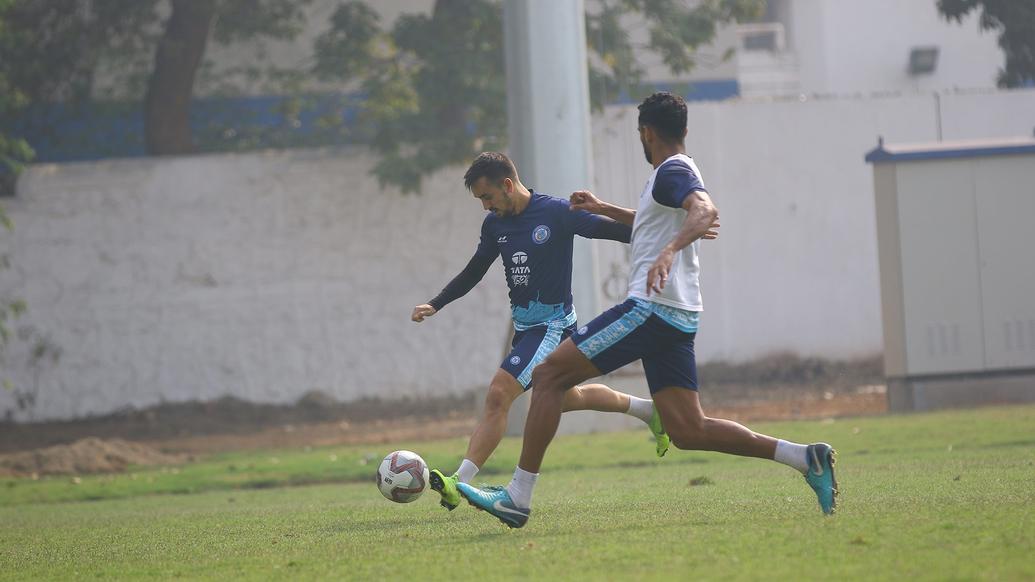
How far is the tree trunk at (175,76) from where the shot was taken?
68.5ft

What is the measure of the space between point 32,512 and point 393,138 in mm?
9553

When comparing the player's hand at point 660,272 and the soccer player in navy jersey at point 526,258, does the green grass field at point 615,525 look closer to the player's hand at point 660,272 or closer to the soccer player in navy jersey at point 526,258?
the soccer player in navy jersey at point 526,258

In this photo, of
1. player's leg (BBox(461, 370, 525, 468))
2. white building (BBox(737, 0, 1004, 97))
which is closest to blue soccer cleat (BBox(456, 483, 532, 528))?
player's leg (BBox(461, 370, 525, 468))

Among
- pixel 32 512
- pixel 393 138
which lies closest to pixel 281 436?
pixel 393 138

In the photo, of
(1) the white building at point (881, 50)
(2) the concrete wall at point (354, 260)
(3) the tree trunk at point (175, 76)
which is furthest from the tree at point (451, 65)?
(1) the white building at point (881, 50)

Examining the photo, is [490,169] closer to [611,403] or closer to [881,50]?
[611,403]

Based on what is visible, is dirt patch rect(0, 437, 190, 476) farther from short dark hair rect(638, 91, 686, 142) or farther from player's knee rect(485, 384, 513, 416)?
short dark hair rect(638, 91, 686, 142)

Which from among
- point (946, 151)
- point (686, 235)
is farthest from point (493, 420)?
point (946, 151)

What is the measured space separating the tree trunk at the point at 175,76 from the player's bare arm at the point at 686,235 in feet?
52.1

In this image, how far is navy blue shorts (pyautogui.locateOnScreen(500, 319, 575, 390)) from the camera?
310 inches

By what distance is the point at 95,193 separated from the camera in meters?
A: 19.9

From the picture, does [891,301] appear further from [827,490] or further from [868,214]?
[827,490]

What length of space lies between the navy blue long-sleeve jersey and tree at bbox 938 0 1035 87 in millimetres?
13635

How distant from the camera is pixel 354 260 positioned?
2020 centimetres
